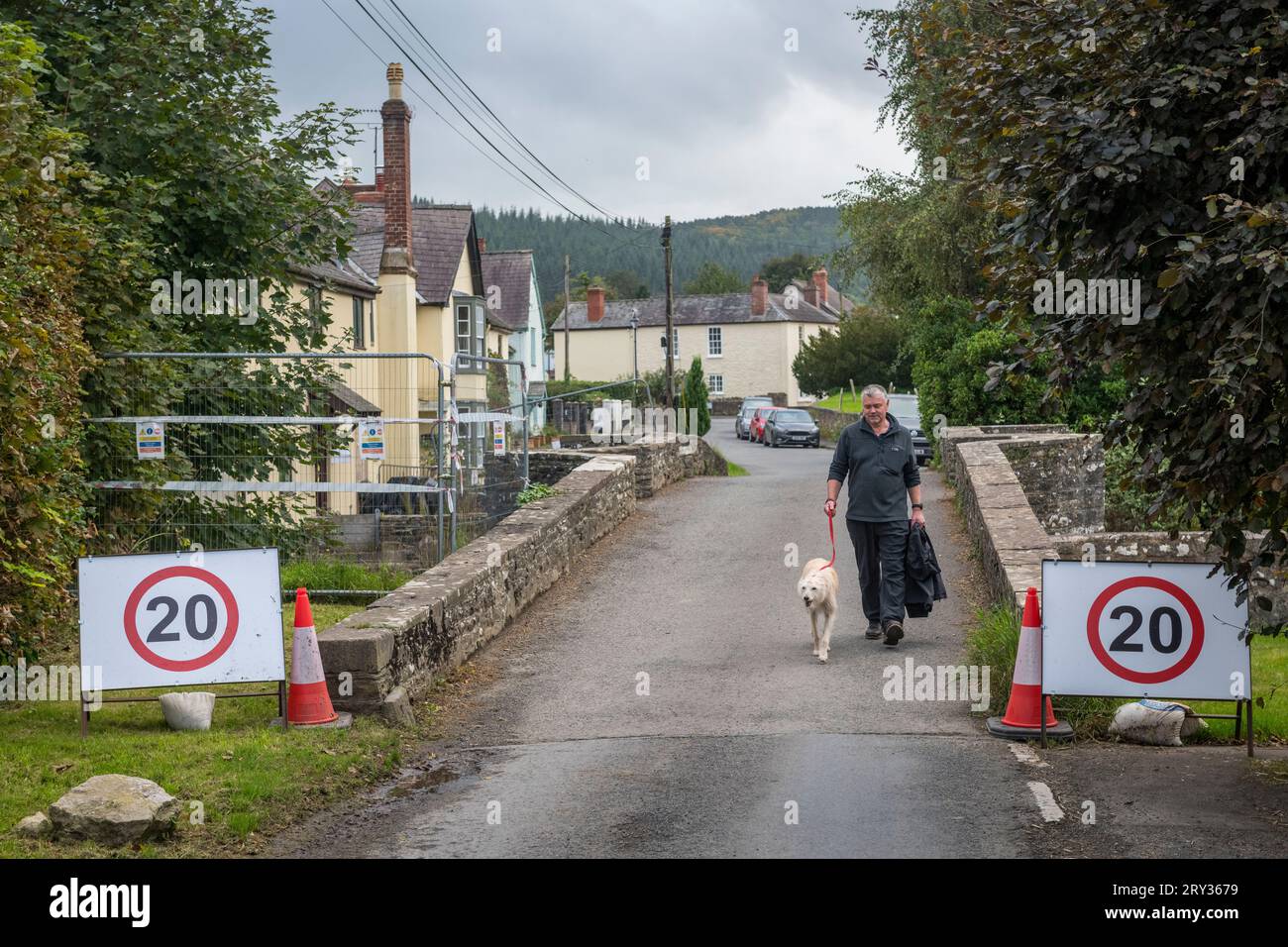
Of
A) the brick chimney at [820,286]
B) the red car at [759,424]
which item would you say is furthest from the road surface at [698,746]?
the brick chimney at [820,286]

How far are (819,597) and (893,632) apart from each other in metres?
0.84

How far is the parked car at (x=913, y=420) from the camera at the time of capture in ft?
100

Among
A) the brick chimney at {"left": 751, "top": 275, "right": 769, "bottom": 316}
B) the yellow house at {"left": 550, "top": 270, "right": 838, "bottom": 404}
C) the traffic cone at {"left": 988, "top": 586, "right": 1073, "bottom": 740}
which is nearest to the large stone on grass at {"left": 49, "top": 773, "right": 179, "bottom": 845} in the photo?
the traffic cone at {"left": 988, "top": 586, "right": 1073, "bottom": 740}

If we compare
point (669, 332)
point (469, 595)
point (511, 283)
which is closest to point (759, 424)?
point (511, 283)

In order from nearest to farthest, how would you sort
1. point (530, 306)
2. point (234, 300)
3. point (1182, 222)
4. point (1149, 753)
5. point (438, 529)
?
point (1182, 222) < point (1149, 753) < point (438, 529) < point (234, 300) < point (530, 306)

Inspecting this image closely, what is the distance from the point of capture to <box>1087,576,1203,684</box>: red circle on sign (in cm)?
806

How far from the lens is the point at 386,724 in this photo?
28.0 feet

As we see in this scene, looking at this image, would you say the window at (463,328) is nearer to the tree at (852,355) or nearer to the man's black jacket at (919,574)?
the tree at (852,355)

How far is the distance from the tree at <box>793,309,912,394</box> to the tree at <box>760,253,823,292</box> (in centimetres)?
4571

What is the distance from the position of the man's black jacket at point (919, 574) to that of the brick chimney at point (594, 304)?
83125 mm

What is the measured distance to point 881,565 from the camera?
11109mm
